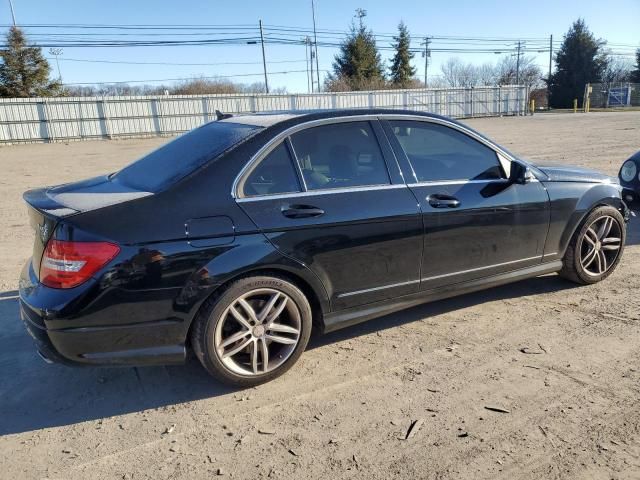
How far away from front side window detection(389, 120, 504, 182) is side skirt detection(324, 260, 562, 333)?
2.70 feet

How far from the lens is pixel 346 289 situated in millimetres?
3352

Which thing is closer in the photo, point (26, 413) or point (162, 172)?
point (26, 413)

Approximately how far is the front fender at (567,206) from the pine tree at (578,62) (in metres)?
72.4

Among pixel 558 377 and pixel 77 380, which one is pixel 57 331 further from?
pixel 558 377

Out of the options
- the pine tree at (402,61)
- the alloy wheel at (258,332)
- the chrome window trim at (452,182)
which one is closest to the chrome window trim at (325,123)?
the chrome window trim at (452,182)

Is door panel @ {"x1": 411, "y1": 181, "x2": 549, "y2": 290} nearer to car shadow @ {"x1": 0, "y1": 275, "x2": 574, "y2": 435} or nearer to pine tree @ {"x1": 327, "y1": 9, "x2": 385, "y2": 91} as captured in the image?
car shadow @ {"x1": 0, "y1": 275, "x2": 574, "y2": 435}

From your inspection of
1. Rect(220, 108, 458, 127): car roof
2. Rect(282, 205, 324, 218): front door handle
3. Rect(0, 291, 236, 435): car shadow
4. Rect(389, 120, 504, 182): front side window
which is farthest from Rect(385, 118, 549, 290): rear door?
Rect(0, 291, 236, 435): car shadow

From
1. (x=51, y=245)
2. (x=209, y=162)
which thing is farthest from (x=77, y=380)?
(x=209, y=162)

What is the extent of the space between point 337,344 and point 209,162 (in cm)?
164

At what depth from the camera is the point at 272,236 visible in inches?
119

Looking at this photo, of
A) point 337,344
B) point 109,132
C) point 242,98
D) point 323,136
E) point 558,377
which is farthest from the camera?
point 242,98

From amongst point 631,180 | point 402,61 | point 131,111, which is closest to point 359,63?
point 402,61

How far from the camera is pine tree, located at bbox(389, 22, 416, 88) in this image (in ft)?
205

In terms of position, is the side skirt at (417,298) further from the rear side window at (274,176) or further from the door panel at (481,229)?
the rear side window at (274,176)
